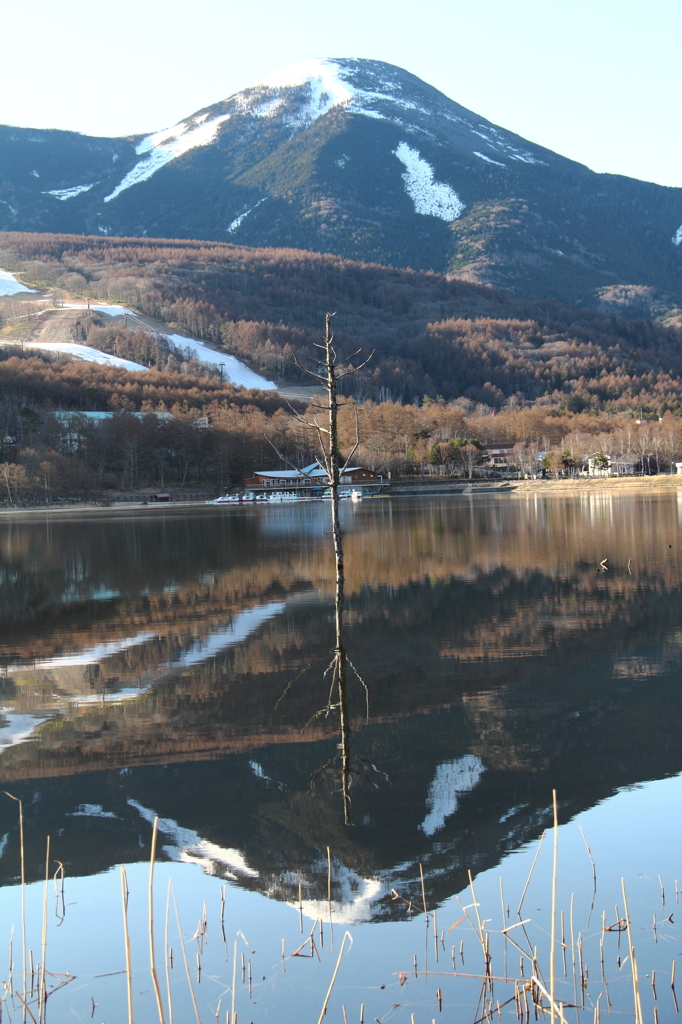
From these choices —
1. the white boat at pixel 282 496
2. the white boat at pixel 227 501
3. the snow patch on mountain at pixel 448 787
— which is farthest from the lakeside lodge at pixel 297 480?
the snow patch on mountain at pixel 448 787

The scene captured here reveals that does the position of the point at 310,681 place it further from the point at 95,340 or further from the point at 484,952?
the point at 95,340

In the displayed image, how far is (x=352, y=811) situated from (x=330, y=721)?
8.29 ft

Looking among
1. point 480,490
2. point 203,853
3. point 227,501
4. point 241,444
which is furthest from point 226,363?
point 203,853

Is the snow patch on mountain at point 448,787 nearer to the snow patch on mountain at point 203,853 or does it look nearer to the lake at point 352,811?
the lake at point 352,811

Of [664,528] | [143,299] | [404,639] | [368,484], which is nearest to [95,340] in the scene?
[143,299]

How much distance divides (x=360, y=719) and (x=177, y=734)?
186 centimetres

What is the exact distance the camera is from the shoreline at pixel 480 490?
69.2 meters

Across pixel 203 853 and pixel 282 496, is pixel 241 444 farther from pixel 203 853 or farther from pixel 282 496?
pixel 203 853

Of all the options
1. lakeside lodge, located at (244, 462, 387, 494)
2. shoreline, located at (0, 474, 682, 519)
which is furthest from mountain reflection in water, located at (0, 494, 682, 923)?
lakeside lodge, located at (244, 462, 387, 494)

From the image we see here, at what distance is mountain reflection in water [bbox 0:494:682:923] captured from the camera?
19.8 ft

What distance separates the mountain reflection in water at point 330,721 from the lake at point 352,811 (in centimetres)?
4

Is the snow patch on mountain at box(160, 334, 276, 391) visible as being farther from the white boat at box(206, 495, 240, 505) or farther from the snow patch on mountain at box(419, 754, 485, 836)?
the snow patch on mountain at box(419, 754, 485, 836)

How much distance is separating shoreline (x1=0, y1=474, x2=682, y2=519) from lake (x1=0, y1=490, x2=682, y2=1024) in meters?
54.5

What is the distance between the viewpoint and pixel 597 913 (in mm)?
4922
